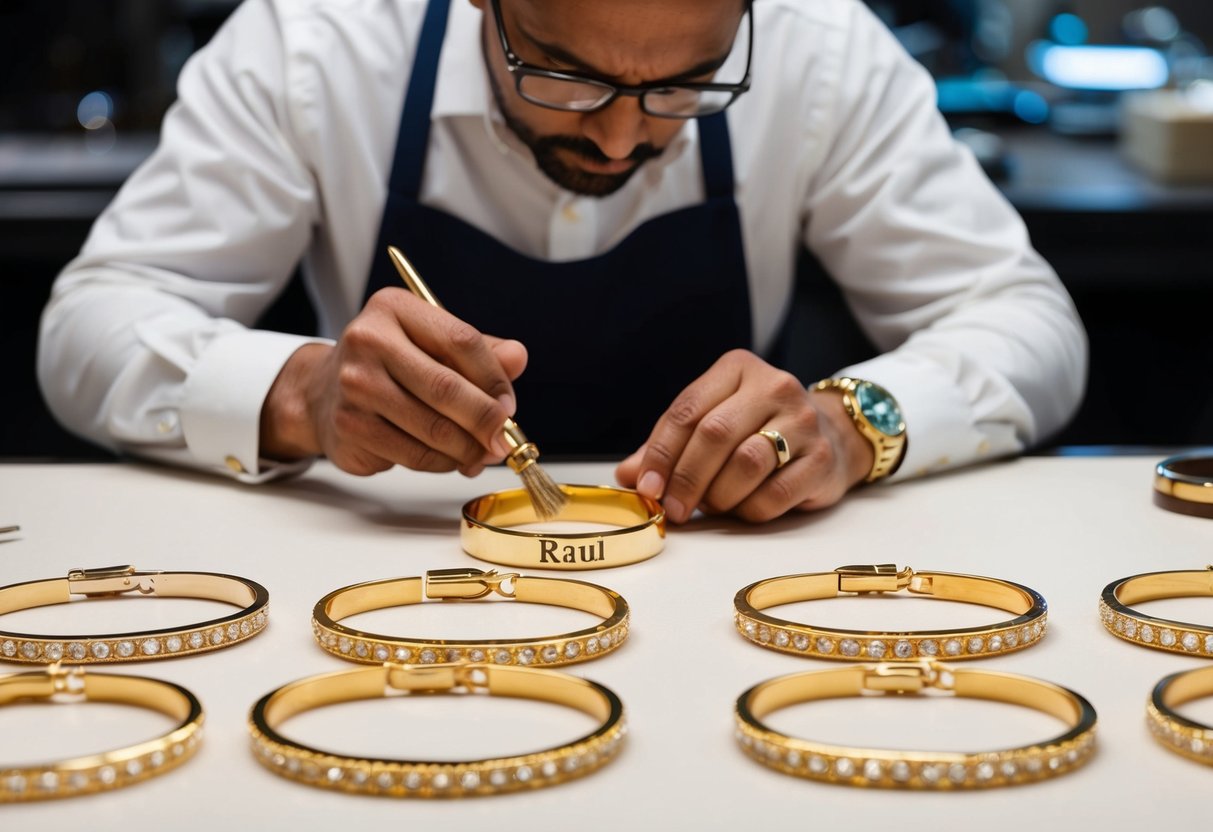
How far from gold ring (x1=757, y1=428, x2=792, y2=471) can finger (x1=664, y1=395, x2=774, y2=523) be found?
17mm

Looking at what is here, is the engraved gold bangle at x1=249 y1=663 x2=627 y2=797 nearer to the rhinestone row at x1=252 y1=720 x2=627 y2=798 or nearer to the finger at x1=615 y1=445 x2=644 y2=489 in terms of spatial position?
the rhinestone row at x1=252 y1=720 x2=627 y2=798

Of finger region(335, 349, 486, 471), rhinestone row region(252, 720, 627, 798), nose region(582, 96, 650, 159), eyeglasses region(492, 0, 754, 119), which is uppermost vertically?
eyeglasses region(492, 0, 754, 119)

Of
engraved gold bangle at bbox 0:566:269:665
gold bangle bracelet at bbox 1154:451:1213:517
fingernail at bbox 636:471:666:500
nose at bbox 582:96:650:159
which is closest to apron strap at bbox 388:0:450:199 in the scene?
nose at bbox 582:96:650:159

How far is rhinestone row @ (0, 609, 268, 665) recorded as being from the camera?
0.94 m

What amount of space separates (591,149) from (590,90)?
12cm

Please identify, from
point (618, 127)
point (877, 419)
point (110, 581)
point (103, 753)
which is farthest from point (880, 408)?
point (103, 753)

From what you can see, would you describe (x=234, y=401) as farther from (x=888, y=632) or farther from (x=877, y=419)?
(x=888, y=632)

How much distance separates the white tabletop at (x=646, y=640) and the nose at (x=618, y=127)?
331 mm

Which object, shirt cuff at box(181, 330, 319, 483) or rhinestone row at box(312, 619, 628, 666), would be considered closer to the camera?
rhinestone row at box(312, 619, 628, 666)

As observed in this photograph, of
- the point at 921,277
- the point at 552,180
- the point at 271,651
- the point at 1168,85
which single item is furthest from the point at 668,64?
the point at 1168,85

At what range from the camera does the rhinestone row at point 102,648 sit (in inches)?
37.1

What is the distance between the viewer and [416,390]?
4.19ft

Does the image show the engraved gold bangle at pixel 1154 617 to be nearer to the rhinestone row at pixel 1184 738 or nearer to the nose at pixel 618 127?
the rhinestone row at pixel 1184 738

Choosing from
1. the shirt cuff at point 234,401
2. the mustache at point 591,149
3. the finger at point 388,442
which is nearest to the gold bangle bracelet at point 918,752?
the finger at point 388,442
